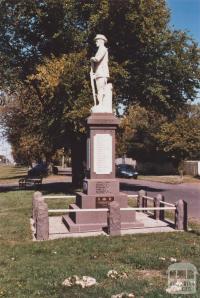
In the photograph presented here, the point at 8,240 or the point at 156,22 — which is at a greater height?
the point at 156,22

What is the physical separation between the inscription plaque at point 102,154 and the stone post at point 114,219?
2.54 m

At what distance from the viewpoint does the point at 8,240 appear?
43.0 feet

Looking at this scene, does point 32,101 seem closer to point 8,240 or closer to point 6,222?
point 6,222

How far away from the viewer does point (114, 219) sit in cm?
1377

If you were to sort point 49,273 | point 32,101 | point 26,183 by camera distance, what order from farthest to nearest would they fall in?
point 32,101 < point 26,183 < point 49,273

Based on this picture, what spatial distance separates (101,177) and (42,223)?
3.26 meters

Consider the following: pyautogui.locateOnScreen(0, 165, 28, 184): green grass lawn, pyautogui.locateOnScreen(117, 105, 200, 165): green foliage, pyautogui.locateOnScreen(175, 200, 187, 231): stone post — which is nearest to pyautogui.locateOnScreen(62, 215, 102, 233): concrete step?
pyautogui.locateOnScreen(175, 200, 187, 231): stone post

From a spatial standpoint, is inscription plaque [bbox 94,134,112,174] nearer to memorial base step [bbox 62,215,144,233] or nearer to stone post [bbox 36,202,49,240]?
memorial base step [bbox 62,215,144,233]

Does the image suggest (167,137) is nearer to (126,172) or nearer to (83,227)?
(126,172)

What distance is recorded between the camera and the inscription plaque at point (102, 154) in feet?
53.1

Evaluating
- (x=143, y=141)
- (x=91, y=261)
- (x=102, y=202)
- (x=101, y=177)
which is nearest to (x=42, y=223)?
(x=102, y=202)

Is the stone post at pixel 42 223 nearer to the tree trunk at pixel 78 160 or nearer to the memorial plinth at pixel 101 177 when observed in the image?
the memorial plinth at pixel 101 177

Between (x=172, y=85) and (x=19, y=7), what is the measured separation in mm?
9669

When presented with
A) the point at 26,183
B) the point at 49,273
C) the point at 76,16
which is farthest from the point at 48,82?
the point at 49,273
